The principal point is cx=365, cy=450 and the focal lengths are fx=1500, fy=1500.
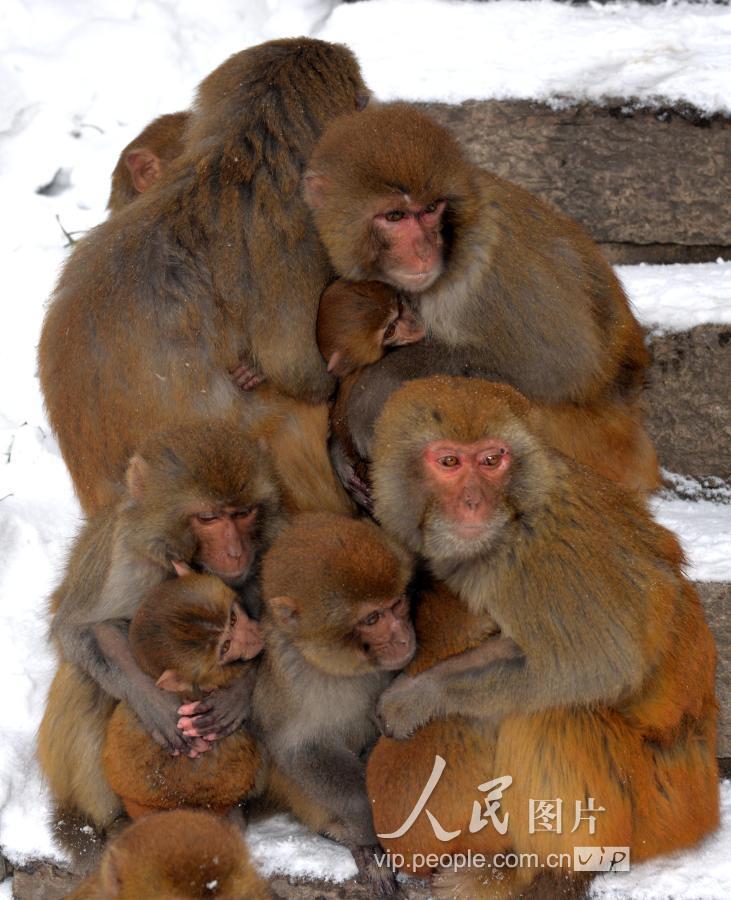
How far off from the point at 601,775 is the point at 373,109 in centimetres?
173

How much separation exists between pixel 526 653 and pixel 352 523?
50 cm

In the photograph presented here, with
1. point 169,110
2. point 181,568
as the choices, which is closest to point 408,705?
point 181,568

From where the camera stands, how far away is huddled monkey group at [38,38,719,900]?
11.1ft

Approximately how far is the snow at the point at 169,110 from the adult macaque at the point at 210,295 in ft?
2.65

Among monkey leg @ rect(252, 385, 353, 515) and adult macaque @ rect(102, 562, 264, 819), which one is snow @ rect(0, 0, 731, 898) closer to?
adult macaque @ rect(102, 562, 264, 819)

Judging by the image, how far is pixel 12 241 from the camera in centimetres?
620

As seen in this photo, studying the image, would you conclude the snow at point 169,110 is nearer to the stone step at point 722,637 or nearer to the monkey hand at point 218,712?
the stone step at point 722,637

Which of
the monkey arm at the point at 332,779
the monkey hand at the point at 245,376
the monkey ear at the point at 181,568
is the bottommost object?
the monkey arm at the point at 332,779

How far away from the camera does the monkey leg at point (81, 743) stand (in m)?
3.81

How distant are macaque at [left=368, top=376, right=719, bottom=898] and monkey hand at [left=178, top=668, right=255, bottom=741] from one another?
0.34 metres

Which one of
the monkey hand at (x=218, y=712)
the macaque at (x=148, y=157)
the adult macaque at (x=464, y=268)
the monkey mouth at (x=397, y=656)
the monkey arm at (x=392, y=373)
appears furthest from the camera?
the macaque at (x=148, y=157)

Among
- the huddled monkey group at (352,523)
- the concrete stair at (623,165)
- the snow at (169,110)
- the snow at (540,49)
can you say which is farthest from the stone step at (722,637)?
the snow at (540,49)

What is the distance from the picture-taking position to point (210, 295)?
386 cm

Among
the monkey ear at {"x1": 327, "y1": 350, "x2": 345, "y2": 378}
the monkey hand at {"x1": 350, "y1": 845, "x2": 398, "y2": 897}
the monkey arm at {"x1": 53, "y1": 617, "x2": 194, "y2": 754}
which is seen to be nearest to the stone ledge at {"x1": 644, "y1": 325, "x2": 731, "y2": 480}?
the monkey ear at {"x1": 327, "y1": 350, "x2": 345, "y2": 378}
